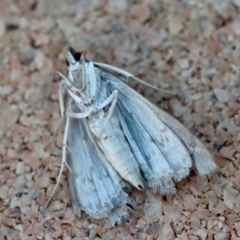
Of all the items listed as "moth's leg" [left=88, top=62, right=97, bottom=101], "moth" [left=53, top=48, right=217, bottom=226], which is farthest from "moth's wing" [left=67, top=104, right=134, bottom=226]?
"moth's leg" [left=88, top=62, right=97, bottom=101]

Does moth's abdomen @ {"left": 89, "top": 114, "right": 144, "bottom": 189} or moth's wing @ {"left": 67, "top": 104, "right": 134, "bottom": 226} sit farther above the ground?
moth's abdomen @ {"left": 89, "top": 114, "right": 144, "bottom": 189}

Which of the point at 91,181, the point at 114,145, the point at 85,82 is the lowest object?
the point at 91,181

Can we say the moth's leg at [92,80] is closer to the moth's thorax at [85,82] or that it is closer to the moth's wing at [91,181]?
the moth's thorax at [85,82]

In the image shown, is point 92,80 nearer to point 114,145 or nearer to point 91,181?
point 114,145

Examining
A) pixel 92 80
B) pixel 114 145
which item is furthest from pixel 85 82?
pixel 114 145

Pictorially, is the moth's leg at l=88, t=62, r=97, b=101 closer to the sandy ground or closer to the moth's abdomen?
the moth's abdomen
